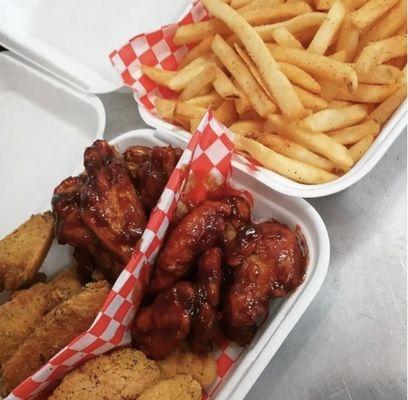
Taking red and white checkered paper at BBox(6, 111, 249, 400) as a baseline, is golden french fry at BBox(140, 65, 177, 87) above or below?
above

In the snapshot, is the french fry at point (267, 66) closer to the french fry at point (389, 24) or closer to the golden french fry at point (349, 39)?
the golden french fry at point (349, 39)

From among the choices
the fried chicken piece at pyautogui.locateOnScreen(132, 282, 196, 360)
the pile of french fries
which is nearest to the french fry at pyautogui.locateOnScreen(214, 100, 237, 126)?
the pile of french fries

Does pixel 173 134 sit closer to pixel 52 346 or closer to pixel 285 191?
pixel 285 191

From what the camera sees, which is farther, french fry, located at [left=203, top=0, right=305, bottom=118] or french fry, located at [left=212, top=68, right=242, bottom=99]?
french fry, located at [left=212, top=68, right=242, bottom=99]

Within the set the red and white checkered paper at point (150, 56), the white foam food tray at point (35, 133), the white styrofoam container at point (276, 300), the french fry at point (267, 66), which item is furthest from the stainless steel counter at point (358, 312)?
the white foam food tray at point (35, 133)

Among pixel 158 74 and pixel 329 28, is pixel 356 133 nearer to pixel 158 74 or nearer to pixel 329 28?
pixel 329 28

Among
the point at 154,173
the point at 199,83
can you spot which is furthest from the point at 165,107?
the point at 154,173

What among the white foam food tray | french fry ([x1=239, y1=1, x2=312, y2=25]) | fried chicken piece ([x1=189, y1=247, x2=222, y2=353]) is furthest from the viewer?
the white foam food tray

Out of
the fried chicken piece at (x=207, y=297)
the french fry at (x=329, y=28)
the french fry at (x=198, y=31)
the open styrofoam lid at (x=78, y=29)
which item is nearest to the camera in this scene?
the fried chicken piece at (x=207, y=297)

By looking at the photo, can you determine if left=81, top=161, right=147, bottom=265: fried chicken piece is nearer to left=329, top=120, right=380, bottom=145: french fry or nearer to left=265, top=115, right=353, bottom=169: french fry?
left=265, top=115, right=353, bottom=169: french fry
